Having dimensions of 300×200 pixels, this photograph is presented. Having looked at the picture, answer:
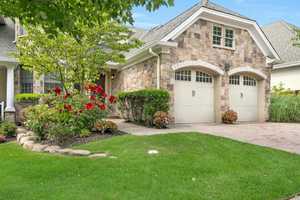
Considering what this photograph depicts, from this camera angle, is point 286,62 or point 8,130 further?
point 286,62

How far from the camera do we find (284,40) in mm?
23359

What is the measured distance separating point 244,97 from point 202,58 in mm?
3926

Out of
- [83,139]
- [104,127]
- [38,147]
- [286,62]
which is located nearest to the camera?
[38,147]

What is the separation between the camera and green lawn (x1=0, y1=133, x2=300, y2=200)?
4.83 meters

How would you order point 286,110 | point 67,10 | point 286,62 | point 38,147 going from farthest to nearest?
point 286,62, point 286,110, point 38,147, point 67,10

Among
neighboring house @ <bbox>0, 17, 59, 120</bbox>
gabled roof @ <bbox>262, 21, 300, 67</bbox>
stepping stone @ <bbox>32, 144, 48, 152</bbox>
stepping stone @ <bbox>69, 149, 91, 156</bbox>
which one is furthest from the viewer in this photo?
gabled roof @ <bbox>262, 21, 300, 67</bbox>

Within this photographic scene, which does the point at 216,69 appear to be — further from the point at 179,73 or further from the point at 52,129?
the point at 52,129

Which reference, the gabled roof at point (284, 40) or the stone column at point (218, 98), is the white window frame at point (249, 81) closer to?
the stone column at point (218, 98)

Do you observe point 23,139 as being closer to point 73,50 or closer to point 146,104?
point 73,50

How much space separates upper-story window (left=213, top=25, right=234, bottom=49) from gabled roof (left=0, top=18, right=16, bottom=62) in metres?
10.0

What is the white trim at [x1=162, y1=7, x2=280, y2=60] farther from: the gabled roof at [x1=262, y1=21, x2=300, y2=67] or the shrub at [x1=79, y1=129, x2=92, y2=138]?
the shrub at [x1=79, y1=129, x2=92, y2=138]

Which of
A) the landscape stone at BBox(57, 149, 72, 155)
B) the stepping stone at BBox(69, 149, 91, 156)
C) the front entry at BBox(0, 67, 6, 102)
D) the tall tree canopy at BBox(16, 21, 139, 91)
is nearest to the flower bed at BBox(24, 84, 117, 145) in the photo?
the landscape stone at BBox(57, 149, 72, 155)

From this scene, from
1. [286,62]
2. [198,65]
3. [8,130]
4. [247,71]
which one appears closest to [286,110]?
[247,71]

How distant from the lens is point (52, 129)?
8891 mm
